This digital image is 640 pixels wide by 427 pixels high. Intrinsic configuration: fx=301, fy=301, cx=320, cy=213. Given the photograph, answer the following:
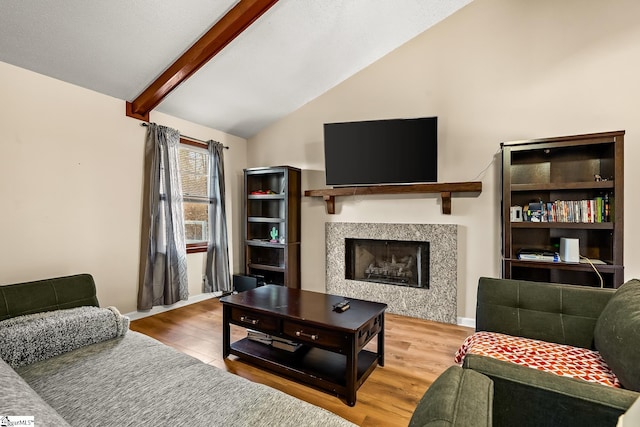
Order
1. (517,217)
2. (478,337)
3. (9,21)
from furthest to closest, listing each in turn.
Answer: (517,217), (9,21), (478,337)

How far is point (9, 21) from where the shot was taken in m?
2.14

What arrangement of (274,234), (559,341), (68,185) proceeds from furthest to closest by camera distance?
1. (274,234)
2. (68,185)
3. (559,341)

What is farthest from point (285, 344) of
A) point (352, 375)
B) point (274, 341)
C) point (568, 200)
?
point (568, 200)

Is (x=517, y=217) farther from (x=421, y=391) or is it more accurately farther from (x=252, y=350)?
(x=252, y=350)

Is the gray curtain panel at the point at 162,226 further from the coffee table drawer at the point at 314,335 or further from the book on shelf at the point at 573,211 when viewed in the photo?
the book on shelf at the point at 573,211

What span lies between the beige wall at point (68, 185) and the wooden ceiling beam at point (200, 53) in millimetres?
257

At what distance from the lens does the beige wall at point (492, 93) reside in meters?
2.62

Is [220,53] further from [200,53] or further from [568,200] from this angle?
[568,200]

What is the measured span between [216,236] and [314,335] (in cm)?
254

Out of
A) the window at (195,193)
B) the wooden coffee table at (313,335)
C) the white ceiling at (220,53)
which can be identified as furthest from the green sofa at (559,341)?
the window at (195,193)

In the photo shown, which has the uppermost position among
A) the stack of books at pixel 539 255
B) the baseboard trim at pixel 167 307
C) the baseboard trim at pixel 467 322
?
the stack of books at pixel 539 255

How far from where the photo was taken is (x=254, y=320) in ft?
7.34

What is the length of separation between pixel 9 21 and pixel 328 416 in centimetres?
325

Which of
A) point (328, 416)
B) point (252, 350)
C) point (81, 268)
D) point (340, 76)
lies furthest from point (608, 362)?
point (81, 268)
